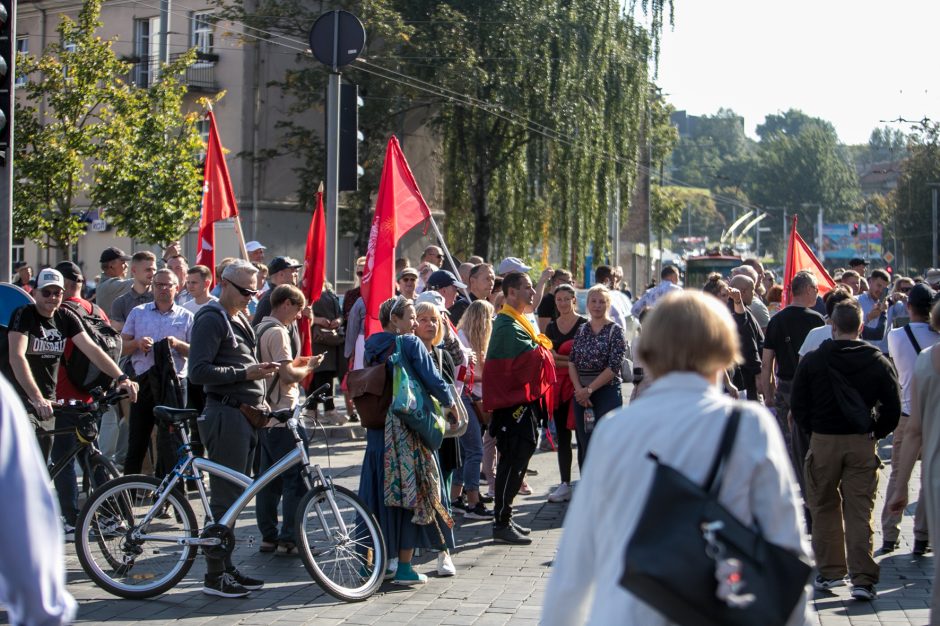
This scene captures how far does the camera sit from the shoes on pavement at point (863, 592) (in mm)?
6957

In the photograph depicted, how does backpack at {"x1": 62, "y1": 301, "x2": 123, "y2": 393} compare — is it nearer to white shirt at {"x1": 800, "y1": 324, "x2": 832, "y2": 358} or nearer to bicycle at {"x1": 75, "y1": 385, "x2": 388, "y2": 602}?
bicycle at {"x1": 75, "y1": 385, "x2": 388, "y2": 602}

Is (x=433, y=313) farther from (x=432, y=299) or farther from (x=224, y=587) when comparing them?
(x=224, y=587)

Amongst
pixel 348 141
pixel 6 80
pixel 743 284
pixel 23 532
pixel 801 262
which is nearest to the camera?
pixel 23 532

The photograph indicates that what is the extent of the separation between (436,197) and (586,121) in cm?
1056

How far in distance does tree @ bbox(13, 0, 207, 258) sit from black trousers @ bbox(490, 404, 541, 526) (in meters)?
16.2

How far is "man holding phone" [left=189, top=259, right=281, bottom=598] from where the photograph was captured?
24.2 ft

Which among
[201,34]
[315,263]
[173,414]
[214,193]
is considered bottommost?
[173,414]

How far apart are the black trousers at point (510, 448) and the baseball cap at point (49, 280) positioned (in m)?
3.24

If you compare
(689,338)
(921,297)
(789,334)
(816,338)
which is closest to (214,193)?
(789,334)

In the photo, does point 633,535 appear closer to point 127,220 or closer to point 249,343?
point 249,343

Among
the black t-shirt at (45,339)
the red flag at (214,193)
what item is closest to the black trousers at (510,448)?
the black t-shirt at (45,339)

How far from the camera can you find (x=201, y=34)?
35.2 meters

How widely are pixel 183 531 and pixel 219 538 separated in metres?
0.21

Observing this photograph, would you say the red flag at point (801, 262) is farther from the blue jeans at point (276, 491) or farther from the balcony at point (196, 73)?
the balcony at point (196, 73)
